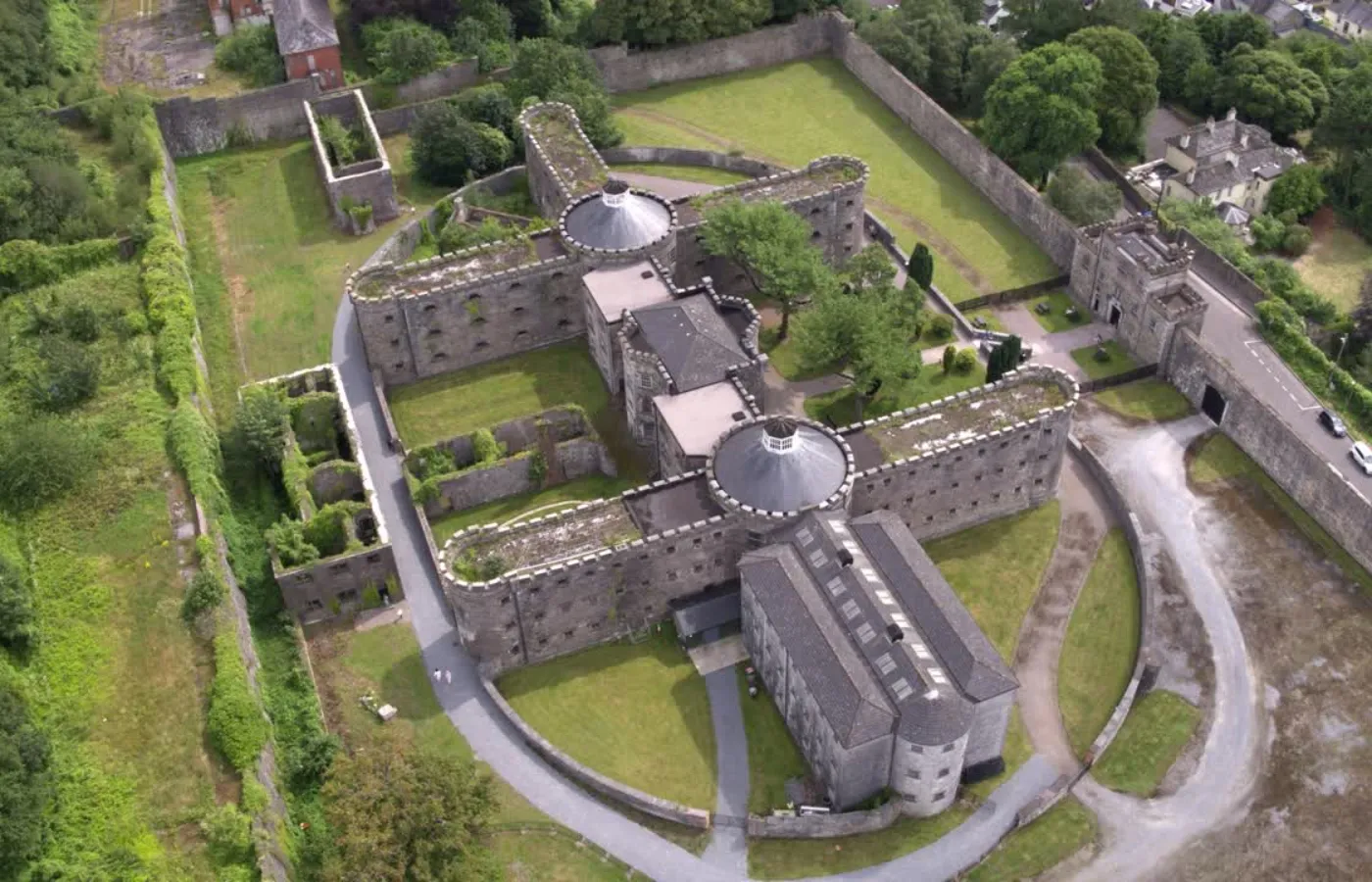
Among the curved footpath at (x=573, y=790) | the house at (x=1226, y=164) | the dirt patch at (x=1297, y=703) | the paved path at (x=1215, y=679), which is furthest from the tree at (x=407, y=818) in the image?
the house at (x=1226, y=164)

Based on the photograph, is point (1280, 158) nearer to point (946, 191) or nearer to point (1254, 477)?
point (946, 191)

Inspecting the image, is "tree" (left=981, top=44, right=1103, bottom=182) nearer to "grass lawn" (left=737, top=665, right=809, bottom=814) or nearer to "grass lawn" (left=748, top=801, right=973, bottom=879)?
"grass lawn" (left=737, top=665, right=809, bottom=814)

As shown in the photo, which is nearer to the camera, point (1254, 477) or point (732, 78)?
point (1254, 477)

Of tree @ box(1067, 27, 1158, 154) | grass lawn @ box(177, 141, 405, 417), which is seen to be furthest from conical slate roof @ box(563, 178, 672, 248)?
tree @ box(1067, 27, 1158, 154)

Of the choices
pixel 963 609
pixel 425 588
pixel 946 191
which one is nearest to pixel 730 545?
pixel 963 609

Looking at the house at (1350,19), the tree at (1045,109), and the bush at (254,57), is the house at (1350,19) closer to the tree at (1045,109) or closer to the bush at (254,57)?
the tree at (1045,109)

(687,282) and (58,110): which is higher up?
(58,110)
